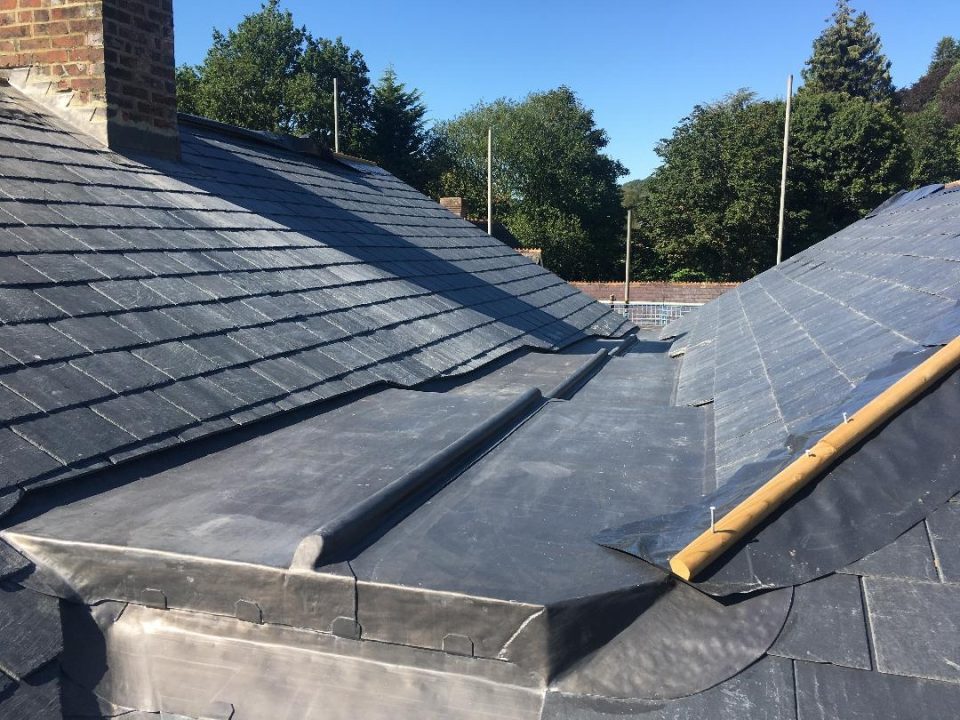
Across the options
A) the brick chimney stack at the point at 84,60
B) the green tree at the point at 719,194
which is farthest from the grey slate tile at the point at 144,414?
the green tree at the point at 719,194

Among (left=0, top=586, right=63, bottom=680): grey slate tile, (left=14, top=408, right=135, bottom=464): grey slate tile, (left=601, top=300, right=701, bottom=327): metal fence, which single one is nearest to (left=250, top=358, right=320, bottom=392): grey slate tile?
(left=14, top=408, right=135, bottom=464): grey slate tile

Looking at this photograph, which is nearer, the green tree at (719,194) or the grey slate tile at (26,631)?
the grey slate tile at (26,631)

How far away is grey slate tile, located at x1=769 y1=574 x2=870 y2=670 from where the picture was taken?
170cm

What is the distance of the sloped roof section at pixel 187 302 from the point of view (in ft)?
9.91

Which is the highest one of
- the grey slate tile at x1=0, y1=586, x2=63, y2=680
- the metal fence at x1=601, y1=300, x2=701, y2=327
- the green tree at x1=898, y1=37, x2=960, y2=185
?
the green tree at x1=898, y1=37, x2=960, y2=185

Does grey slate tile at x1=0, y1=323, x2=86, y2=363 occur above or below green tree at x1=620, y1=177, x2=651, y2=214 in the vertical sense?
below

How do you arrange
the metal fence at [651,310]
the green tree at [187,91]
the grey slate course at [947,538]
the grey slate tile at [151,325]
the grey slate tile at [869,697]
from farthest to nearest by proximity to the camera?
the green tree at [187,91], the metal fence at [651,310], the grey slate tile at [151,325], the grey slate course at [947,538], the grey slate tile at [869,697]

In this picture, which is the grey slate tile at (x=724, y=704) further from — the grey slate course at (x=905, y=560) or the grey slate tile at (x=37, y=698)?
the grey slate tile at (x=37, y=698)

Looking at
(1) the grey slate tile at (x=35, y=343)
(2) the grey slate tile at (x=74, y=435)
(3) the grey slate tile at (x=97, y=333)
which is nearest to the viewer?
(2) the grey slate tile at (x=74, y=435)

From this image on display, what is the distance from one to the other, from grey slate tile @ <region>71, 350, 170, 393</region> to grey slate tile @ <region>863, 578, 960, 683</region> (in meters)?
2.95

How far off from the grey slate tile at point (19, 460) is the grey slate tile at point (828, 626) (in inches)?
95.6

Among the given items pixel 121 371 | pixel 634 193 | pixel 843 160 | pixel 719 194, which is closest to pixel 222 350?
pixel 121 371

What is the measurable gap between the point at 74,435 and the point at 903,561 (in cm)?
283

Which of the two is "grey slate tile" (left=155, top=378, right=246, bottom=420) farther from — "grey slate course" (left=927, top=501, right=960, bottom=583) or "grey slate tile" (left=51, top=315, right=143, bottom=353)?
"grey slate course" (left=927, top=501, right=960, bottom=583)
